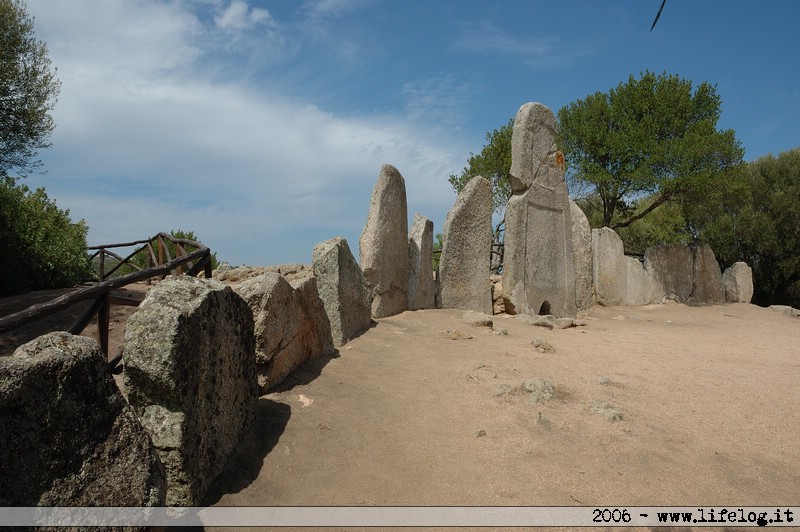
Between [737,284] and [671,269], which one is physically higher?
[671,269]

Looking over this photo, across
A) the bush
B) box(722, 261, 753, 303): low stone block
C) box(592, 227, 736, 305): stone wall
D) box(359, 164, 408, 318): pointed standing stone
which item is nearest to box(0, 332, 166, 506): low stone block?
box(359, 164, 408, 318): pointed standing stone

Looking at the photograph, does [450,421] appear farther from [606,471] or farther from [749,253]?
[749,253]

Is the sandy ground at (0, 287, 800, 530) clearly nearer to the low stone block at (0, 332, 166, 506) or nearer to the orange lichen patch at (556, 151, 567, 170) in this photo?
the low stone block at (0, 332, 166, 506)

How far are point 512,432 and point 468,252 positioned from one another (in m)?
6.35

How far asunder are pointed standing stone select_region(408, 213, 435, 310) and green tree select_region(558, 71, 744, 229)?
32.4 feet

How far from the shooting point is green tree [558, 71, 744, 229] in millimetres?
16891

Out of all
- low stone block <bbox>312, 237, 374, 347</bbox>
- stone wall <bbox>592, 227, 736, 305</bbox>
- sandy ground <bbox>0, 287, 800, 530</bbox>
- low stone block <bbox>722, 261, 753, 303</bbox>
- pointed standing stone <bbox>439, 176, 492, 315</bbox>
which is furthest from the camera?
low stone block <bbox>722, 261, 753, 303</bbox>

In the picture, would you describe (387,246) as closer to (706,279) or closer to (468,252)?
(468,252)

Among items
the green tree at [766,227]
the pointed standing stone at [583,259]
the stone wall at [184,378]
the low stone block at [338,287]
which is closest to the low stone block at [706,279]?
the green tree at [766,227]

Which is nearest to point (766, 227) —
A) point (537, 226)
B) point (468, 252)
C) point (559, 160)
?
point (559, 160)

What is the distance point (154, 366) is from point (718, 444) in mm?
3891

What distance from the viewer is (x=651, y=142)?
Result: 678 inches

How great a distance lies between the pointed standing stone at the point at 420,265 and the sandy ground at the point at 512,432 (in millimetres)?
2531

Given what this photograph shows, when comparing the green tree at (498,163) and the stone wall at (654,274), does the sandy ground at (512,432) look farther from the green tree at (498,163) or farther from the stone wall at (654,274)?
the green tree at (498,163)
